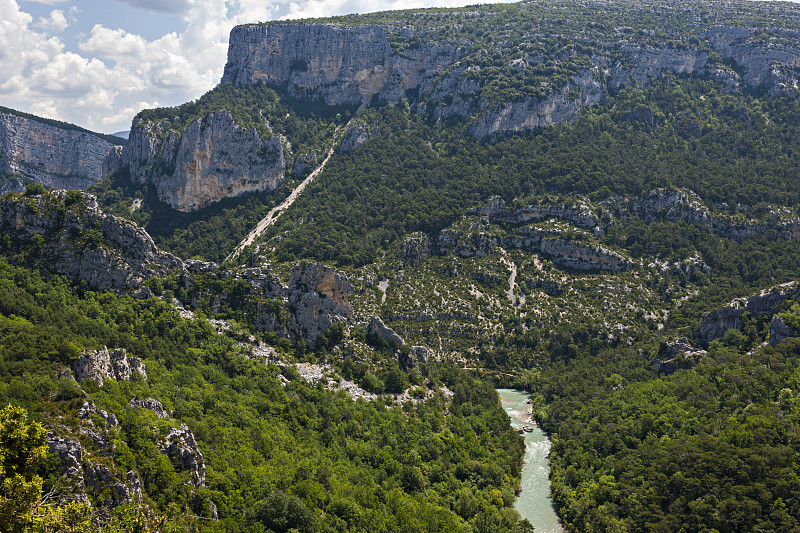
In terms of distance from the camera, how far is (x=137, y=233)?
278ft

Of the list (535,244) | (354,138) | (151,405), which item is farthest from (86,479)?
(354,138)

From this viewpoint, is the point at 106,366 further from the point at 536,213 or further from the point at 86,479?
the point at 536,213

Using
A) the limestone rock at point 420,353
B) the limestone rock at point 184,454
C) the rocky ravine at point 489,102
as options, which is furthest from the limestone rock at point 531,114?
the limestone rock at point 184,454

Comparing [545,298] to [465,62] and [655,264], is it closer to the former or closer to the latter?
[655,264]

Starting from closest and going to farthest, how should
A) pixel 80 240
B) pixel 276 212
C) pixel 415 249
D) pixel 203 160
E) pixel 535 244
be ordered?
1. pixel 80 240
2. pixel 535 244
3. pixel 415 249
4. pixel 203 160
5. pixel 276 212

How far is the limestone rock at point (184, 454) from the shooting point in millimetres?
49000

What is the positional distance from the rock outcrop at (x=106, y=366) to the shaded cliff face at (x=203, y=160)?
359 ft

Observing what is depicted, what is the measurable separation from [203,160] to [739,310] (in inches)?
5214

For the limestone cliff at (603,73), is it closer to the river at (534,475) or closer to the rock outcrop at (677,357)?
the rock outcrop at (677,357)

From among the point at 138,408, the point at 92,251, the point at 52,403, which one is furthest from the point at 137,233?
the point at 52,403

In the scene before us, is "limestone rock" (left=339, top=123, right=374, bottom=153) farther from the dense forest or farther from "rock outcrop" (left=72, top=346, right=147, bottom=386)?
"rock outcrop" (left=72, top=346, right=147, bottom=386)

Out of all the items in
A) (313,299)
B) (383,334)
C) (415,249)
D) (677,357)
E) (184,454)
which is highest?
(313,299)

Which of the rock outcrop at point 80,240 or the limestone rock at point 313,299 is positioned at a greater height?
the rock outcrop at point 80,240

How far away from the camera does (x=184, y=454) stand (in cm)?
4966
